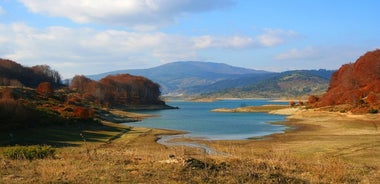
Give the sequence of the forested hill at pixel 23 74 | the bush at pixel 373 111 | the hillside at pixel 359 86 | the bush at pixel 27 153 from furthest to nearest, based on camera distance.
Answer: the forested hill at pixel 23 74, the hillside at pixel 359 86, the bush at pixel 373 111, the bush at pixel 27 153

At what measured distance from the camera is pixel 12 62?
175125 mm

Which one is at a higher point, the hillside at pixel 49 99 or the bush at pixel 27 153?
the hillside at pixel 49 99

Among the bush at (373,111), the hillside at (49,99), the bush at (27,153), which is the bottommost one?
the bush at (373,111)

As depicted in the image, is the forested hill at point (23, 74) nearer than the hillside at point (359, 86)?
No

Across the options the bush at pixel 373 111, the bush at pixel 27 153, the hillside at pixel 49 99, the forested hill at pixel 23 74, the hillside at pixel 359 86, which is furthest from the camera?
the forested hill at pixel 23 74

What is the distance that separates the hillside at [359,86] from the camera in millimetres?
102400

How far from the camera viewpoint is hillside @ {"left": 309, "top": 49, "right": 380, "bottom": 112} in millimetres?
102400

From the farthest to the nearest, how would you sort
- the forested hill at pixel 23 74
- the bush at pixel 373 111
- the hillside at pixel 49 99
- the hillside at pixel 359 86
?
the forested hill at pixel 23 74, the hillside at pixel 359 86, the bush at pixel 373 111, the hillside at pixel 49 99

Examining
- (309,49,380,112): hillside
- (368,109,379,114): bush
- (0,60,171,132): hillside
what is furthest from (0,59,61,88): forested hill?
(368,109,379,114): bush

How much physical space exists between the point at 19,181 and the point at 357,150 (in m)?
26.4

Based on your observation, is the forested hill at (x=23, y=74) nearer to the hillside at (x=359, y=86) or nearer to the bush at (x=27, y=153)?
the hillside at (x=359, y=86)

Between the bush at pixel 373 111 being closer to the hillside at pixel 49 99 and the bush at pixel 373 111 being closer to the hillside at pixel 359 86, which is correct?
the hillside at pixel 359 86

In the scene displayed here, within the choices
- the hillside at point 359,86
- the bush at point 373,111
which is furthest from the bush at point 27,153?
the hillside at point 359,86

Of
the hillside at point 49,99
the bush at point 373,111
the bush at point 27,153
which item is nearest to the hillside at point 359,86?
the bush at point 373,111
